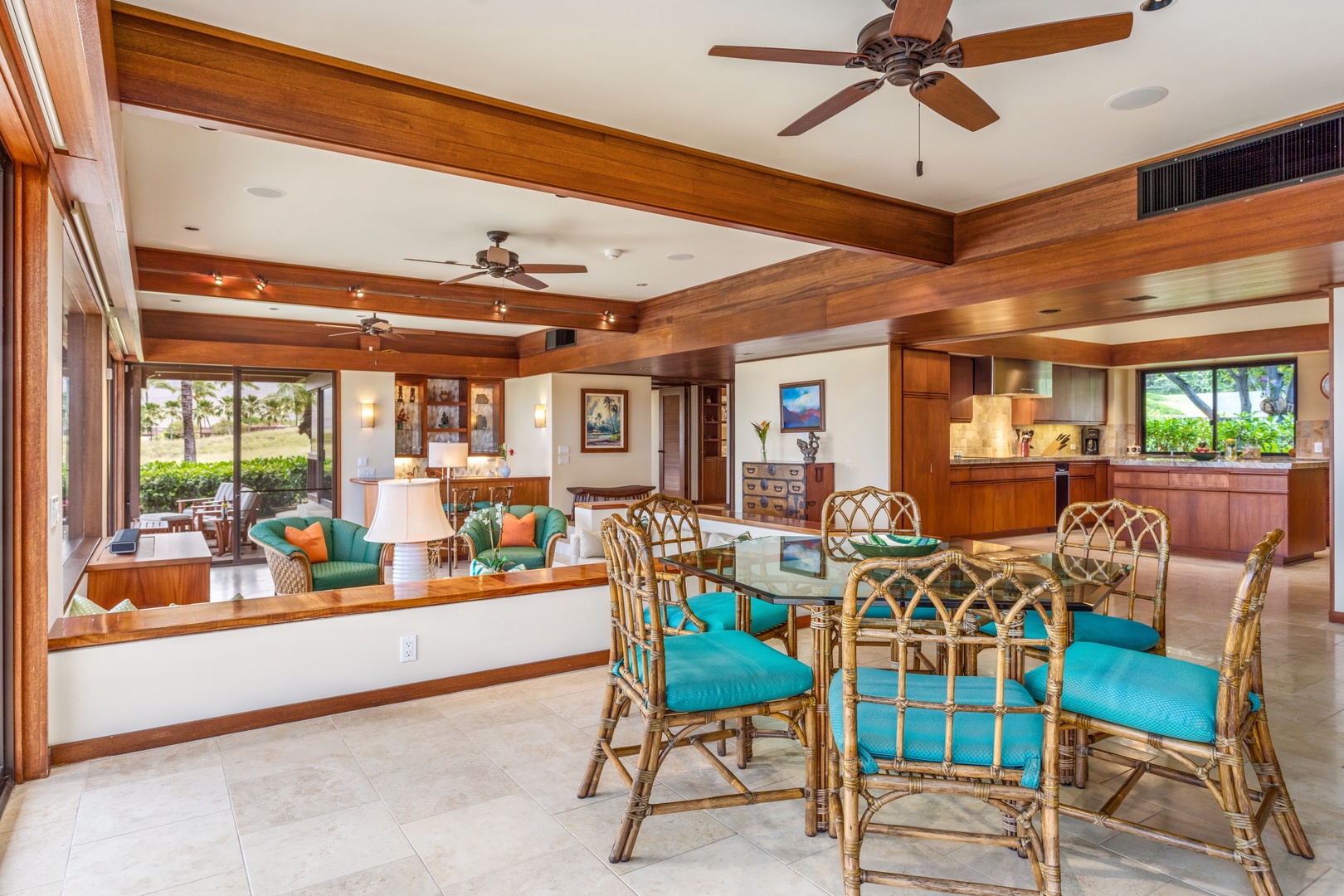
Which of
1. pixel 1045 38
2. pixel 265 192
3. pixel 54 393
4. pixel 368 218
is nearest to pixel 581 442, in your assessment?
pixel 368 218

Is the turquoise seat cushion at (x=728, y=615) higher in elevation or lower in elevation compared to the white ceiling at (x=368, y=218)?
lower

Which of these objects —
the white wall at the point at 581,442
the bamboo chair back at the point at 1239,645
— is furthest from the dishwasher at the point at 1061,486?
the bamboo chair back at the point at 1239,645

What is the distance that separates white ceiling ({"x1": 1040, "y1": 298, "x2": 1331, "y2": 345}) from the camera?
25.7 ft

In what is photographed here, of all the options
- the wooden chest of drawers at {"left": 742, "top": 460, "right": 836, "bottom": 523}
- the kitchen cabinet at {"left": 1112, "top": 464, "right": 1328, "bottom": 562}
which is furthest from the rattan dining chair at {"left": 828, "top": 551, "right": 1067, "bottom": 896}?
the kitchen cabinet at {"left": 1112, "top": 464, "right": 1328, "bottom": 562}

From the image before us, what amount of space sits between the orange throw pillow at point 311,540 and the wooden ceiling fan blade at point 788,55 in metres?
4.63

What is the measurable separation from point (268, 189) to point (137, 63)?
1878 mm

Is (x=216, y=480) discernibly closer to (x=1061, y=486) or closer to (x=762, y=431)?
(x=762, y=431)

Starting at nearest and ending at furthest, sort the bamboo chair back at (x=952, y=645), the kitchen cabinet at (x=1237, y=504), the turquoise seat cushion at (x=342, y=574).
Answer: the bamboo chair back at (x=952, y=645)
the turquoise seat cushion at (x=342, y=574)
the kitchen cabinet at (x=1237, y=504)

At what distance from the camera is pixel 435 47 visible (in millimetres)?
2766

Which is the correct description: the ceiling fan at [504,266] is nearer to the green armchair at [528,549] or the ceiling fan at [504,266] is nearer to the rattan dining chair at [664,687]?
the green armchair at [528,549]

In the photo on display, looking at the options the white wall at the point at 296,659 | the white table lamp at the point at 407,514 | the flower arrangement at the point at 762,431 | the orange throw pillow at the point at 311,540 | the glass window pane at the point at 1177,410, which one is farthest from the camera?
the glass window pane at the point at 1177,410

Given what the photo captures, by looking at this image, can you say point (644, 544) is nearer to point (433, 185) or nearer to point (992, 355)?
point (433, 185)

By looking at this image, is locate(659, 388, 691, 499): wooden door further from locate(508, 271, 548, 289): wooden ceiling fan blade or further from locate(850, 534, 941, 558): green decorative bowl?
locate(850, 534, 941, 558): green decorative bowl

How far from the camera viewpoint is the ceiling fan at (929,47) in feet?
7.14
